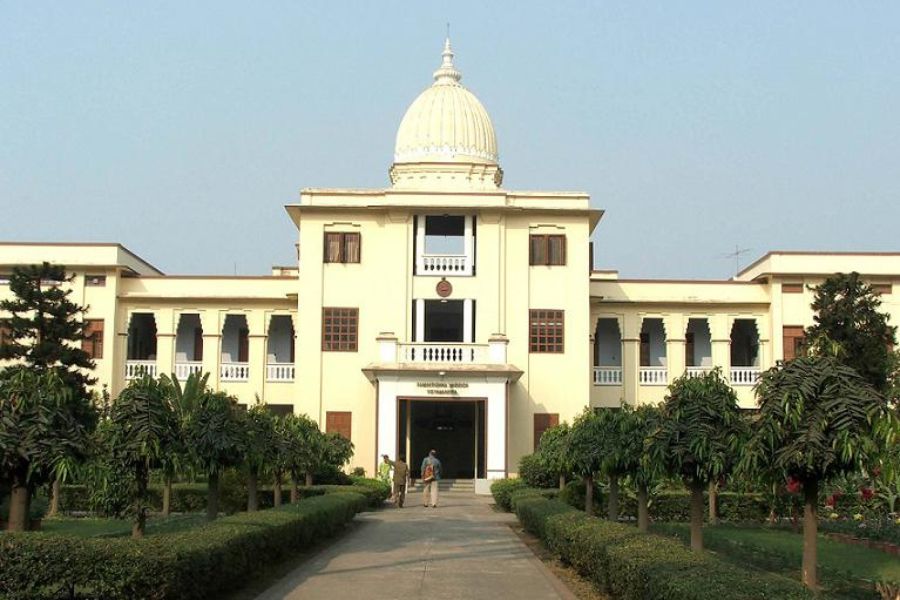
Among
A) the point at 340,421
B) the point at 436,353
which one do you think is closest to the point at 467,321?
the point at 436,353

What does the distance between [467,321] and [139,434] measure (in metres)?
24.1

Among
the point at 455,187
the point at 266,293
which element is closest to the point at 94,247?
the point at 266,293

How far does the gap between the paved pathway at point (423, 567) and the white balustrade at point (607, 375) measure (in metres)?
17.4

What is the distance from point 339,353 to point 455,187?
7150 millimetres

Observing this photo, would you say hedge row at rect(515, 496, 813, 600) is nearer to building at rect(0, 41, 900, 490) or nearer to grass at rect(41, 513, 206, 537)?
grass at rect(41, 513, 206, 537)

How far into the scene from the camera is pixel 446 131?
1650 inches

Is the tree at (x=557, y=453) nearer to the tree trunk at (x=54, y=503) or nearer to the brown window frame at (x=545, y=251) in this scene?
the brown window frame at (x=545, y=251)

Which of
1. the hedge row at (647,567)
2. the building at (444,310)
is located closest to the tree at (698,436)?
the hedge row at (647,567)

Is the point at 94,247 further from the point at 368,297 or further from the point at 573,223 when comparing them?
the point at 573,223

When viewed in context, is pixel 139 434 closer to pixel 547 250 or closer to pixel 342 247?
pixel 342 247

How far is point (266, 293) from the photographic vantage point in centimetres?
4244

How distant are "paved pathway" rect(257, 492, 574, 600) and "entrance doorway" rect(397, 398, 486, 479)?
49.5ft

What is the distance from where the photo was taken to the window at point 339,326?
129ft

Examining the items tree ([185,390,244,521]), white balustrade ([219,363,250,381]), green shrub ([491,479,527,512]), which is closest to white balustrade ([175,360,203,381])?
white balustrade ([219,363,250,381])
